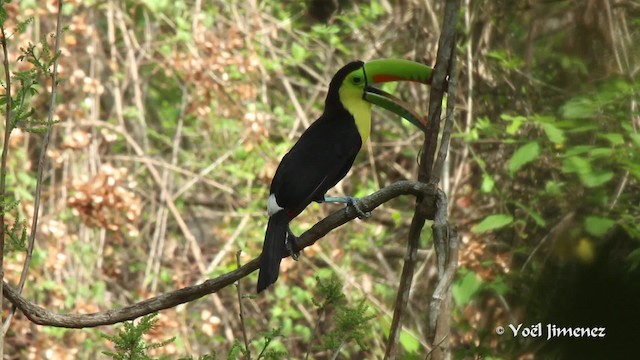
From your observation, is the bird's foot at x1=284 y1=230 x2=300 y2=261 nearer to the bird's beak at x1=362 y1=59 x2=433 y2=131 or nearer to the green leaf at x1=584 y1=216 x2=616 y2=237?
the bird's beak at x1=362 y1=59 x2=433 y2=131

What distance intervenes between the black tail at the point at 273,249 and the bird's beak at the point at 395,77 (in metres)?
0.44

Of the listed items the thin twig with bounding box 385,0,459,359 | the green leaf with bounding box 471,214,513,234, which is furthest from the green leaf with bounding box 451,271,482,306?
the thin twig with bounding box 385,0,459,359

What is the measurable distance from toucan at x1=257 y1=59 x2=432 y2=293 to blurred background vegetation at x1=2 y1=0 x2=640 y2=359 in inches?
28.7

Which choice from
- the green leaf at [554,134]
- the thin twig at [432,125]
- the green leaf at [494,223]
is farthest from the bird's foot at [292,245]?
the green leaf at [494,223]

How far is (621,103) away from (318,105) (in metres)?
2.75

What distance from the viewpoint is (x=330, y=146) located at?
271 centimetres

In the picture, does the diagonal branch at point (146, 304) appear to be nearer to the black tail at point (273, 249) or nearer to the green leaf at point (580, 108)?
the black tail at point (273, 249)

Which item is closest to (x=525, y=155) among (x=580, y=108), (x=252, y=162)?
(x=580, y=108)

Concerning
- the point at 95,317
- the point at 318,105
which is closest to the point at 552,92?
the point at 318,105

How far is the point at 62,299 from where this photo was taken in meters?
4.79

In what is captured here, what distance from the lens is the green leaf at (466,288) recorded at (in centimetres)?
346

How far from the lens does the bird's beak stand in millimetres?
2186

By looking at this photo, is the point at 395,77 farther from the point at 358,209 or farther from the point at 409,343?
the point at 409,343

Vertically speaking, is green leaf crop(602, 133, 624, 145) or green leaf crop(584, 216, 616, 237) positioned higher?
green leaf crop(602, 133, 624, 145)
